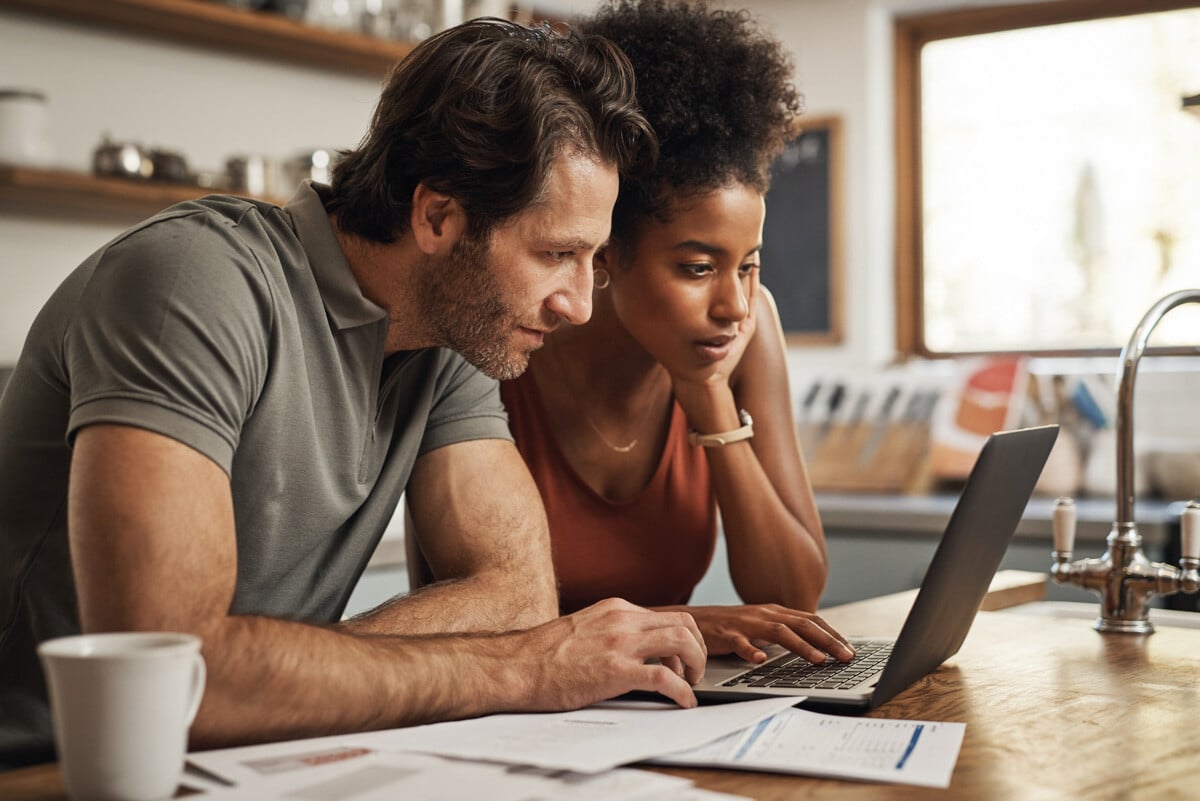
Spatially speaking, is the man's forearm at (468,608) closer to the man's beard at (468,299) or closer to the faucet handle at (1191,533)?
the man's beard at (468,299)

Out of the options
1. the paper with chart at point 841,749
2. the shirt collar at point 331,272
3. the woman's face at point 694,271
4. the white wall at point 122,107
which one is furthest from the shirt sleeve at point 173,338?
the white wall at point 122,107

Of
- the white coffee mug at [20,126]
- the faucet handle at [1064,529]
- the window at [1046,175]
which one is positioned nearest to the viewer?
the faucet handle at [1064,529]

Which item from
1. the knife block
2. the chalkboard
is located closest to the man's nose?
the knife block

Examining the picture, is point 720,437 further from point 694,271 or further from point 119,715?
point 119,715

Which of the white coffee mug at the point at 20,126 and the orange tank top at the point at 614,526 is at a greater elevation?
the white coffee mug at the point at 20,126

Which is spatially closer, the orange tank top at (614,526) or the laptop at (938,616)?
the laptop at (938,616)

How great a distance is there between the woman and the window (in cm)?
215

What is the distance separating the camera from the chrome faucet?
5.32 ft

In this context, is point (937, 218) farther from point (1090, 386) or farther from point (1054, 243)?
point (1090, 386)

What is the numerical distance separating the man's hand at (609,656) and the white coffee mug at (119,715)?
35 centimetres

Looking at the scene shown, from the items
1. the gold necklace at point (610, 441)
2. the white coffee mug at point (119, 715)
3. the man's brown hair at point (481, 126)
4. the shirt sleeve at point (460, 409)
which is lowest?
the white coffee mug at point (119, 715)

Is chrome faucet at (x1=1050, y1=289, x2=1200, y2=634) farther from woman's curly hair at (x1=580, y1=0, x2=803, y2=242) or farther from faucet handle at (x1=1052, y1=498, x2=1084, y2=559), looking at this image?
woman's curly hair at (x1=580, y1=0, x2=803, y2=242)

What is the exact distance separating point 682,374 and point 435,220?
51cm

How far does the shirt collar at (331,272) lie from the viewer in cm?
130
